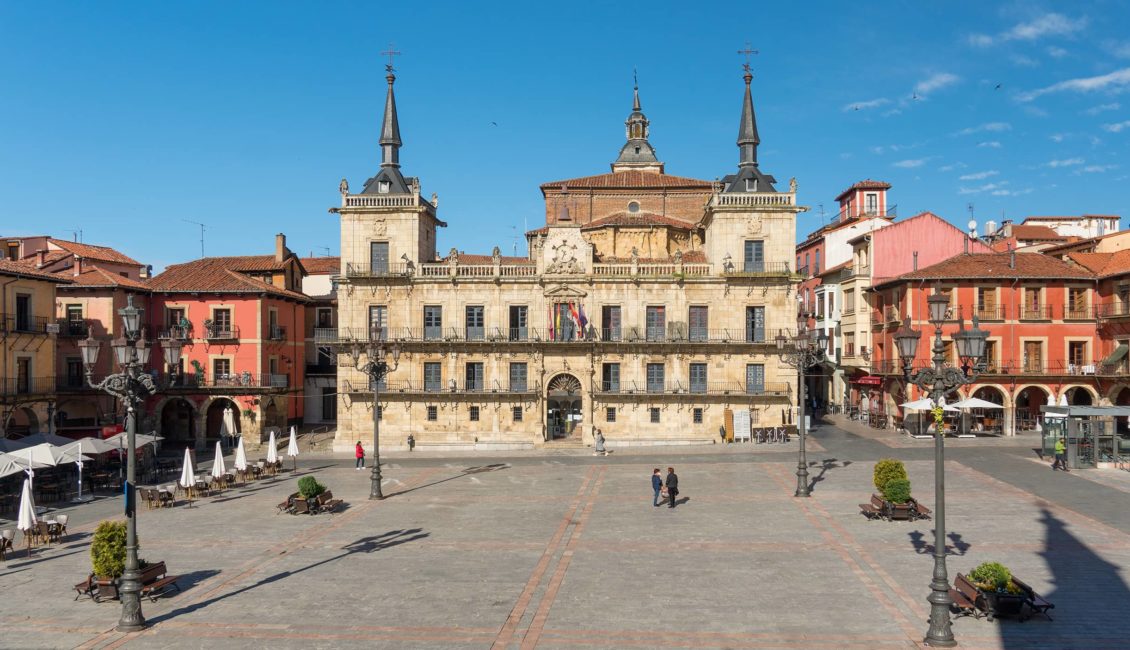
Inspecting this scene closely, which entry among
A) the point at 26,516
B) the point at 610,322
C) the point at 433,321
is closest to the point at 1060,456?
the point at 610,322

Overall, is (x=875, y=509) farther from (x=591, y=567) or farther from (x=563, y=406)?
(x=563, y=406)

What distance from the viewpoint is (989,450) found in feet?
130

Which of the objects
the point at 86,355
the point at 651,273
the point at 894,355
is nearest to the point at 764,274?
the point at 651,273

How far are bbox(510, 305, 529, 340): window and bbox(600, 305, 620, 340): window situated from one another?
4.54 meters

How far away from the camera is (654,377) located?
46250mm

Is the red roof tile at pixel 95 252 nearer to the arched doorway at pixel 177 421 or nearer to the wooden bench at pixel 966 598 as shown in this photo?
the arched doorway at pixel 177 421

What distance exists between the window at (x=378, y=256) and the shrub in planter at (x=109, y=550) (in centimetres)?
3120

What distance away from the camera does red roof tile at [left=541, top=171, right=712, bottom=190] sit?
56125 mm

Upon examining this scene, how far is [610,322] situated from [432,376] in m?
11.2

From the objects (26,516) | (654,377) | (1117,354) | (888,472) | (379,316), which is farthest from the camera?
(379,316)

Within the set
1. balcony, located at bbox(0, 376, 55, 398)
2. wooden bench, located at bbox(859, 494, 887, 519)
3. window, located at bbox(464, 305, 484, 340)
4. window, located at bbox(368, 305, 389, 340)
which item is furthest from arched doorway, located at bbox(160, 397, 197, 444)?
wooden bench, located at bbox(859, 494, 887, 519)

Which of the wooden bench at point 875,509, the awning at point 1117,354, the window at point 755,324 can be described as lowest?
the wooden bench at point 875,509

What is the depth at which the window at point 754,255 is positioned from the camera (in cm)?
4622

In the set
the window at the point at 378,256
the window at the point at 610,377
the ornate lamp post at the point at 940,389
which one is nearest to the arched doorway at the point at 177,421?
the window at the point at 378,256
